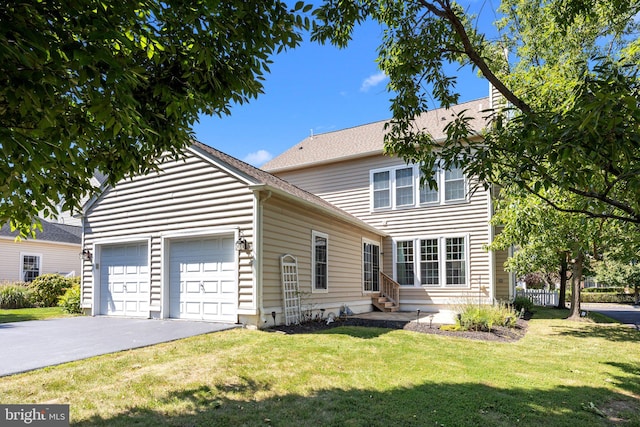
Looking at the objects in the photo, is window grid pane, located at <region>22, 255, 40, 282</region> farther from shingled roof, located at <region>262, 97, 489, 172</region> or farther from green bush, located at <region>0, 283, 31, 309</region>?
shingled roof, located at <region>262, 97, 489, 172</region>

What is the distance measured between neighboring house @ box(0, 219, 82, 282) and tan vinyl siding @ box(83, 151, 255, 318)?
866cm

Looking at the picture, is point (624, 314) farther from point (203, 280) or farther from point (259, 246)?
point (203, 280)

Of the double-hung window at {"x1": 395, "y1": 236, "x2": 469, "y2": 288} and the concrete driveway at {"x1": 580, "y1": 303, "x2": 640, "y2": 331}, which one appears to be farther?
the double-hung window at {"x1": 395, "y1": 236, "x2": 469, "y2": 288}

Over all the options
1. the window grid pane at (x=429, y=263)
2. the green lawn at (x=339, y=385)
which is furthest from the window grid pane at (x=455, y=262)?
the green lawn at (x=339, y=385)

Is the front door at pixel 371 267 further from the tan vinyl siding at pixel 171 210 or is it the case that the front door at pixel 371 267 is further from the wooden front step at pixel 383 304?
the tan vinyl siding at pixel 171 210

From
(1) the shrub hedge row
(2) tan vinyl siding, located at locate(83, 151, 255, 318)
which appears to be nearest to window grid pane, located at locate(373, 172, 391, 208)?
(2) tan vinyl siding, located at locate(83, 151, 255, 318)

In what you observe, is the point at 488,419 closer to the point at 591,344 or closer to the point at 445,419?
the point at 445,419

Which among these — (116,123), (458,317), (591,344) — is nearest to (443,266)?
(458,317)

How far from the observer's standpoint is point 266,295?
9.34 m

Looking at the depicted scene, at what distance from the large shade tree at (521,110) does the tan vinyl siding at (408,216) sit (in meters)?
6.04

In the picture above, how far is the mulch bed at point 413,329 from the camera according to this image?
29.4 ft

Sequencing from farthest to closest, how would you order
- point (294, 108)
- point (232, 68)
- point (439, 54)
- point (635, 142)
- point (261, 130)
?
point (261, 130) → point (294, 108) → point (439, 54) → point (232, 68) → point (635, 142)

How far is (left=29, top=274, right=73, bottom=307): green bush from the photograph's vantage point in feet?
52.5

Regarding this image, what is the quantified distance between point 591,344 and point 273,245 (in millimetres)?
7298
